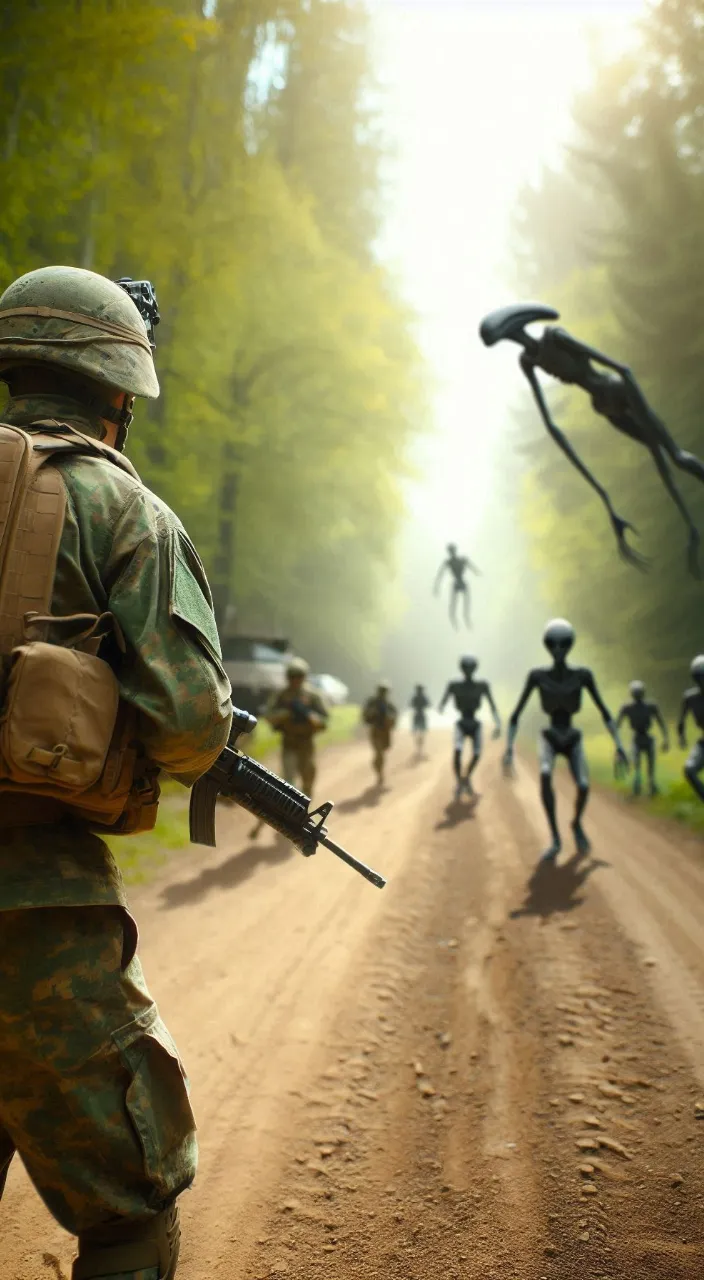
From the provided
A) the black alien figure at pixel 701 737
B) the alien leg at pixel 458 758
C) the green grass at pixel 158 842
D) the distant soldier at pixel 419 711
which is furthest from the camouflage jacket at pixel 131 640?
the distant soldier at pixel 419 711

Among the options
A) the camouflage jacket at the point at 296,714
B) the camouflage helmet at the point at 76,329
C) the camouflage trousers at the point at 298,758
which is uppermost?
the camouflage helmet at the point at 76,329

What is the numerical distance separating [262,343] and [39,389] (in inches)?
554

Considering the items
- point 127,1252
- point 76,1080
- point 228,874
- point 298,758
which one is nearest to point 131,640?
point 76,1080

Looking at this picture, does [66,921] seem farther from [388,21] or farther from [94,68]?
[388,21]

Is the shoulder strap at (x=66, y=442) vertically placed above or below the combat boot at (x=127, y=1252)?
above

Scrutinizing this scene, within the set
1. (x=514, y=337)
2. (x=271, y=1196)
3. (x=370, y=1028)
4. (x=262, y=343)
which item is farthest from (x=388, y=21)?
(x=271, y=1196)

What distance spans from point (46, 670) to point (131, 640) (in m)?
0.18

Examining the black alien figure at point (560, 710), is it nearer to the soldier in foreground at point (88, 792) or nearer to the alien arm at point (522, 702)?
the alien arm at point (522, 702)

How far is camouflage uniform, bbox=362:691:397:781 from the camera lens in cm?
1406

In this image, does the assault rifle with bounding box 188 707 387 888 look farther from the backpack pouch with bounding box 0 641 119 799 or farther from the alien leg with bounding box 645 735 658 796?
the alien leg with bounding box 645 735 658 796

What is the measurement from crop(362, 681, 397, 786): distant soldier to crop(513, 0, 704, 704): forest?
4825 millimetres

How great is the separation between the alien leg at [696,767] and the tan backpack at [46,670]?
723cm

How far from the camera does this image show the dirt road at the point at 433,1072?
2.78 meters

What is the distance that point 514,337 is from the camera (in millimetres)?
5660
